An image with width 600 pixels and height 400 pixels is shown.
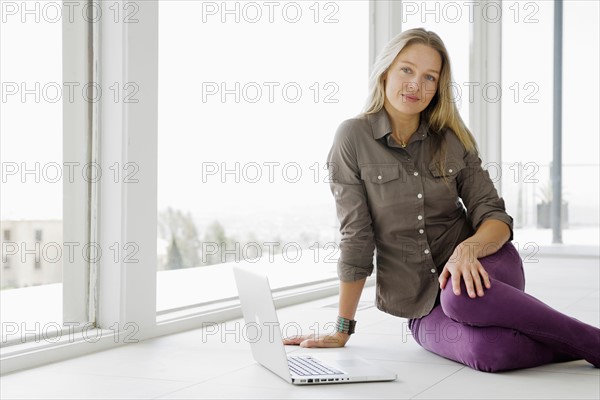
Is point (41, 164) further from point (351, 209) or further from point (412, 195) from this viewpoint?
point (412, 195)

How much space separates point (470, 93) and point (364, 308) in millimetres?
3464

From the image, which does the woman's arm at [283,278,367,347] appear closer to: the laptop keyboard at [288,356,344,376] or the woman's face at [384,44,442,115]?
the laptop keyboard at [288,356,344,376]

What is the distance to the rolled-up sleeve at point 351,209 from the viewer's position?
2.53 meters

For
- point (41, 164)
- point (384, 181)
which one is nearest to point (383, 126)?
point (384, 181)

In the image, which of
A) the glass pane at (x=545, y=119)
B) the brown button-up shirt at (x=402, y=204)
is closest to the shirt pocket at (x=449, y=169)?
the brown button-up shirt at (x=402, y=204)

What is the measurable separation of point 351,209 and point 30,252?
0.94 meters

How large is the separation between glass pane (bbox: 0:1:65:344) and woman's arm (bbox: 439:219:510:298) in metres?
1.18

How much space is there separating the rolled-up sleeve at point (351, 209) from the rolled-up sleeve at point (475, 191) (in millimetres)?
293

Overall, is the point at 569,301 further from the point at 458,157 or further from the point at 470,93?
the point at 470,93

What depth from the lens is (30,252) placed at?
8.36 feet

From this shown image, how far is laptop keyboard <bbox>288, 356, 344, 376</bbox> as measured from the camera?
7.18 ft

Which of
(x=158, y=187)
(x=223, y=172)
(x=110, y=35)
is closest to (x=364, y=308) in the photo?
(x=223, y=172)

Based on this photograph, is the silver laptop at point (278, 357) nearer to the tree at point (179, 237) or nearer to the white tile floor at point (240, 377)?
the white tile floor at point (240, 377)

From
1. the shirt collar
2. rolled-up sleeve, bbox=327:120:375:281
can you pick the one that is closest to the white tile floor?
rolled-up sleeve, bbox=327:120:375:281
